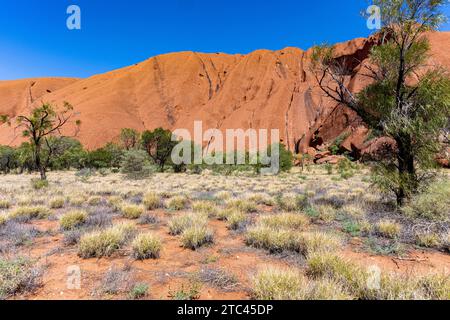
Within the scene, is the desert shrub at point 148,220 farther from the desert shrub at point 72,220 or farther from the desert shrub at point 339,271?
the desert shrub at point 339,271

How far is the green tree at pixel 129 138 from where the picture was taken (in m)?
52.0

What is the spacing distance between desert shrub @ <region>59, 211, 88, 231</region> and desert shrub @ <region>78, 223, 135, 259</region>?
5.91ft

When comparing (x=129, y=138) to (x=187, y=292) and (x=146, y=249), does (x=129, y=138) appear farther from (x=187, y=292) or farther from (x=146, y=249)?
(x=187, y=292)

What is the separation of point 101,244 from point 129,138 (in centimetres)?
5348

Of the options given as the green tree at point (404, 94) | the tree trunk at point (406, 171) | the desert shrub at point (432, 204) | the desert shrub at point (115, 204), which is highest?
the green tree at point (404, 94)

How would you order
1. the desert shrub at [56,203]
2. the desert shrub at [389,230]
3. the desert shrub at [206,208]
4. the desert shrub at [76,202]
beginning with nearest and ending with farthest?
1. the desert shrub at [389,230]
2. the desert shrub at [206,208]
3. the desert shrub at [56,203]
4. the desert shrub at [76,202]

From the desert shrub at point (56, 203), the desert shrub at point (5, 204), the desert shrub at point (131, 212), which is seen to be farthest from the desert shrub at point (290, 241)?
the desert shrub at point (5, 204)

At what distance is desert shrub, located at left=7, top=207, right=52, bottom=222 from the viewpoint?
6.94m

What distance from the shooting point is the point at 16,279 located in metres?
3.21

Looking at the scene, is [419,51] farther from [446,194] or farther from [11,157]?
[11,157]

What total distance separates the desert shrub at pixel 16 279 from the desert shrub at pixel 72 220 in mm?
2521

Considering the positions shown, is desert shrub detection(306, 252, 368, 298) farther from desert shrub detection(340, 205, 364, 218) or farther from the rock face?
the rock face

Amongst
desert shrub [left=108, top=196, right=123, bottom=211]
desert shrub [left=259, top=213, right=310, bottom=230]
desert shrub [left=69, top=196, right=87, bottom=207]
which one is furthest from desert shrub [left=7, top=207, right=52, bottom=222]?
desert shrub [left=259, top=213, right=310, bottom=230]
